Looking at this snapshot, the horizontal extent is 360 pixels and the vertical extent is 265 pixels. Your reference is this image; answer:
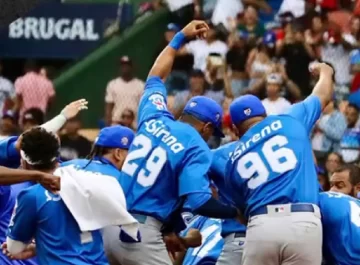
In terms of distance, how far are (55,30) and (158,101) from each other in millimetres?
9961

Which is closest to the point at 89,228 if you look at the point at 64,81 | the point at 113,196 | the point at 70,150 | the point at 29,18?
the point at 113,196

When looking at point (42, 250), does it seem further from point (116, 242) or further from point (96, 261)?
point (116, 242)

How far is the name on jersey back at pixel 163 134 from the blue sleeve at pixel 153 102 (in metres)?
0.09

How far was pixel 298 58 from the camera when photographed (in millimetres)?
14445

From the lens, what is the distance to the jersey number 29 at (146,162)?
7.64 m

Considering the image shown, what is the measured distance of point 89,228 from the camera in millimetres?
6715

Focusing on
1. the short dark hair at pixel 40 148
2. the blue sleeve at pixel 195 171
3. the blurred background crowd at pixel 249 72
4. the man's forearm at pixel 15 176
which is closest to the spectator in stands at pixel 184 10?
the blurred background crowd at pixel 249 72

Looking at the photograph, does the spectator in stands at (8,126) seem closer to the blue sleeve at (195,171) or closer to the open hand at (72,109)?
the open hand at (72,109)

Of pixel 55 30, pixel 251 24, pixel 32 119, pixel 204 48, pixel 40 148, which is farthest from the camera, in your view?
pixel 55 30

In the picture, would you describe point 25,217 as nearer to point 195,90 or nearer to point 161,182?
point 161,182

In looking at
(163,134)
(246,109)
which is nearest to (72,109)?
(163,134)

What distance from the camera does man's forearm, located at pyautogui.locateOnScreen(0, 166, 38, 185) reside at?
21.3 feet

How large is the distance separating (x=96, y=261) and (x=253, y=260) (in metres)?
1.18

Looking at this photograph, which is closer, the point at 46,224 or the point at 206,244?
the point at 46,224
